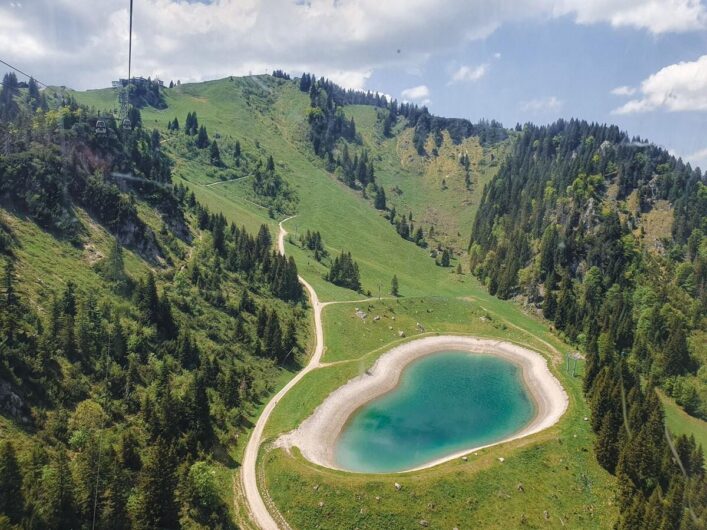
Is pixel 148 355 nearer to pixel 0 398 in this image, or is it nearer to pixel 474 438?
pixel 0 398

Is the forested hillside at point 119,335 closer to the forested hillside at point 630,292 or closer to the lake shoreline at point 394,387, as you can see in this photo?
A: the lake shoreline at point 394,387

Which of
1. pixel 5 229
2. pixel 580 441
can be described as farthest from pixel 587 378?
pixel 5 229

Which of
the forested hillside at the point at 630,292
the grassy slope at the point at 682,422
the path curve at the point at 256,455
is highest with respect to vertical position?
the forested hillside at the point at 630,292

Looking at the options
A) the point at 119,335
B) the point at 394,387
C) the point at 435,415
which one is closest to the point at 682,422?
the point at 435,415

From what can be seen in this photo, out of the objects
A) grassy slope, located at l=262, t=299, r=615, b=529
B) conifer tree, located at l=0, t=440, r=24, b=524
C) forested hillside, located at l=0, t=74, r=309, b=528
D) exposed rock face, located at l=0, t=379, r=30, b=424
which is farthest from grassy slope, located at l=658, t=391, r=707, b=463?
exposed rock face, located at l=0, t=379, r=30, b=424

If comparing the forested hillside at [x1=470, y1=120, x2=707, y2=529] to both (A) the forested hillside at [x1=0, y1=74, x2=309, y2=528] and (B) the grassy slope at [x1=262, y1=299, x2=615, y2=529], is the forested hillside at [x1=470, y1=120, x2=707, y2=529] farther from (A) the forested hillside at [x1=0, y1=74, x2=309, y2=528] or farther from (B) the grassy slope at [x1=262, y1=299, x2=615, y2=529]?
(A) the forested hillside at [x1=0, y1=74, x2=309, y2=528]

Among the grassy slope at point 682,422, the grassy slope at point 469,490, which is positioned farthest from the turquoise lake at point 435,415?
the grassy slope at point 682,422
